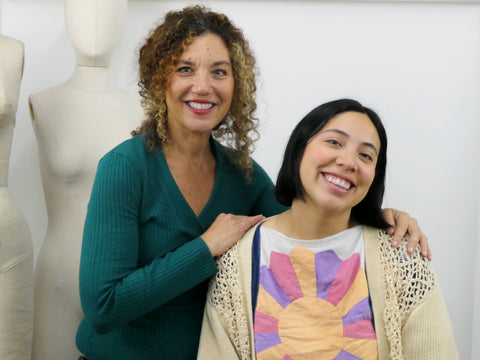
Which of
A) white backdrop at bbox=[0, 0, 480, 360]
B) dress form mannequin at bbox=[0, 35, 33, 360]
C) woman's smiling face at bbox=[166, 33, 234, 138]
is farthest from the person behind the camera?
white backdrop at bbox=[0, 0, 480, 360]

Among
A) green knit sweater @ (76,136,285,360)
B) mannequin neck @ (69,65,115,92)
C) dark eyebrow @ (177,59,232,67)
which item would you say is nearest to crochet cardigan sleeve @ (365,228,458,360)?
green knit sweater @ (76,136,285,360)

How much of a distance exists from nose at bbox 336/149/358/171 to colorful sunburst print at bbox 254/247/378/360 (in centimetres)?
24

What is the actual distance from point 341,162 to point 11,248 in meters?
1.17

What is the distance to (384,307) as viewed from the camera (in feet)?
5.13

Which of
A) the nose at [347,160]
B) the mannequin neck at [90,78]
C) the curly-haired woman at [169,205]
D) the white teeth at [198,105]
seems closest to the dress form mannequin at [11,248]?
the mannequin neck at [90,78]

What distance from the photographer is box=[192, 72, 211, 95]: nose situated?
5.54ft

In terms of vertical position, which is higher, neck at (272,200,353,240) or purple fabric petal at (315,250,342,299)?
neck at (272,200,353,240)

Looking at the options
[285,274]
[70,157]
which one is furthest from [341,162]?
[70,157]

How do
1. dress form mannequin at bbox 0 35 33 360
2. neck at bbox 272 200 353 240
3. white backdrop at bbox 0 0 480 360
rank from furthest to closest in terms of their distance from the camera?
white backdrop at bbox 0 0 480 360, dress form mannequin at bbox 0 35 33 360, neck at bbox 272 200 353 240

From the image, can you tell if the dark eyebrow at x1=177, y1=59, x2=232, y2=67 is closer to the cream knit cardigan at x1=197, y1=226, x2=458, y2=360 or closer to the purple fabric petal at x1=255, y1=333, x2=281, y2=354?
the cream knit cardigan at x1=197, y1=226, x2=458, y2=360

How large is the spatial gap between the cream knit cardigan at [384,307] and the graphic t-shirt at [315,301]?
3cm

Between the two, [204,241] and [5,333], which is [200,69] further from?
[5,333]

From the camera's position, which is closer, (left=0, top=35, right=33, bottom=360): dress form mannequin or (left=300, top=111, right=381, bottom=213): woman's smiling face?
(left=300, top=111, right=381, bottom=213): woman's smiling face

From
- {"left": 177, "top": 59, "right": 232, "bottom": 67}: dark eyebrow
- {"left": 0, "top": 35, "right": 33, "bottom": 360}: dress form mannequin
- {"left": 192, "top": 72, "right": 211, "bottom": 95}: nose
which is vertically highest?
{"left": 177, "top": 59, "right": 232, "bottom": 67}: dark eyebrow
